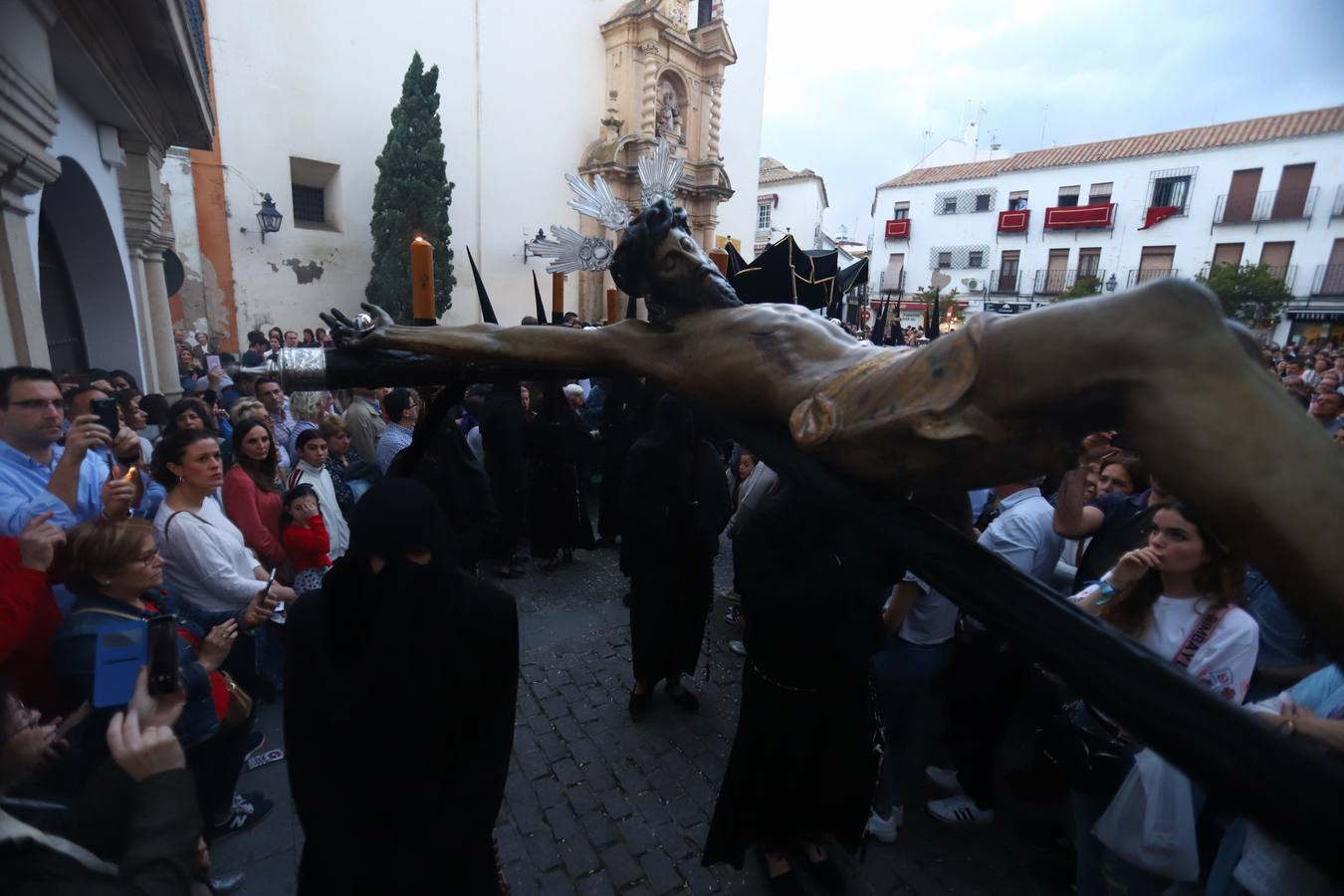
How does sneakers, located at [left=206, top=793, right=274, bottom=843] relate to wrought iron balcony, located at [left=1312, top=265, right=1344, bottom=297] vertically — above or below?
below

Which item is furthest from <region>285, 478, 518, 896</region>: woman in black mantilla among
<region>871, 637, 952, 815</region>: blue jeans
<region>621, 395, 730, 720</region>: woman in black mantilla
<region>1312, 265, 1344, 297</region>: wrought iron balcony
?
<region>1312, 265, 1344, 297</region>: wrought iron balcony

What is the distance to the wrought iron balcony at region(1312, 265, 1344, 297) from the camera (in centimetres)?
2277

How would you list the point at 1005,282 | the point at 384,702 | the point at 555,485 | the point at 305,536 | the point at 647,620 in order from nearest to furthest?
the point at 384,702 → the point at 305,536 → the point at 647,620 → the point at 555,485 → the point at 1005,282

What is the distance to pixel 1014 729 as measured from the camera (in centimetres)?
404

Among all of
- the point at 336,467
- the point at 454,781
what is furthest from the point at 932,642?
the point at 336,467

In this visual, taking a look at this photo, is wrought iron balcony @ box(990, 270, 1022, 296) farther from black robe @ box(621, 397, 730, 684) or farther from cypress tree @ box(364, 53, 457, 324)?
black robe @ box(621, 397, 730, 684)

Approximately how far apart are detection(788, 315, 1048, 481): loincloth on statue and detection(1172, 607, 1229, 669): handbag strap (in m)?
1.72

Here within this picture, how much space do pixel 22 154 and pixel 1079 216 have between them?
108ft

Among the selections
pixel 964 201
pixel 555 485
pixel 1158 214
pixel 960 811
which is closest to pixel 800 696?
pixel 960 811

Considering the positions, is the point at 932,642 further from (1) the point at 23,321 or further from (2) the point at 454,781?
(1) the point at 23,321

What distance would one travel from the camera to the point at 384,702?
1708 mm

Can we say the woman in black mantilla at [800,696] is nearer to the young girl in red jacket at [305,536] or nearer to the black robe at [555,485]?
the young girl in red jacket at [305,536]

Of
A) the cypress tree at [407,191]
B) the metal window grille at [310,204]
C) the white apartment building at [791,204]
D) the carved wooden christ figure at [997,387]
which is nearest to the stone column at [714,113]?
the cypress tree at [407,191]

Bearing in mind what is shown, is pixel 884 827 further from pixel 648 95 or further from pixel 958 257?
pixel 958 257
